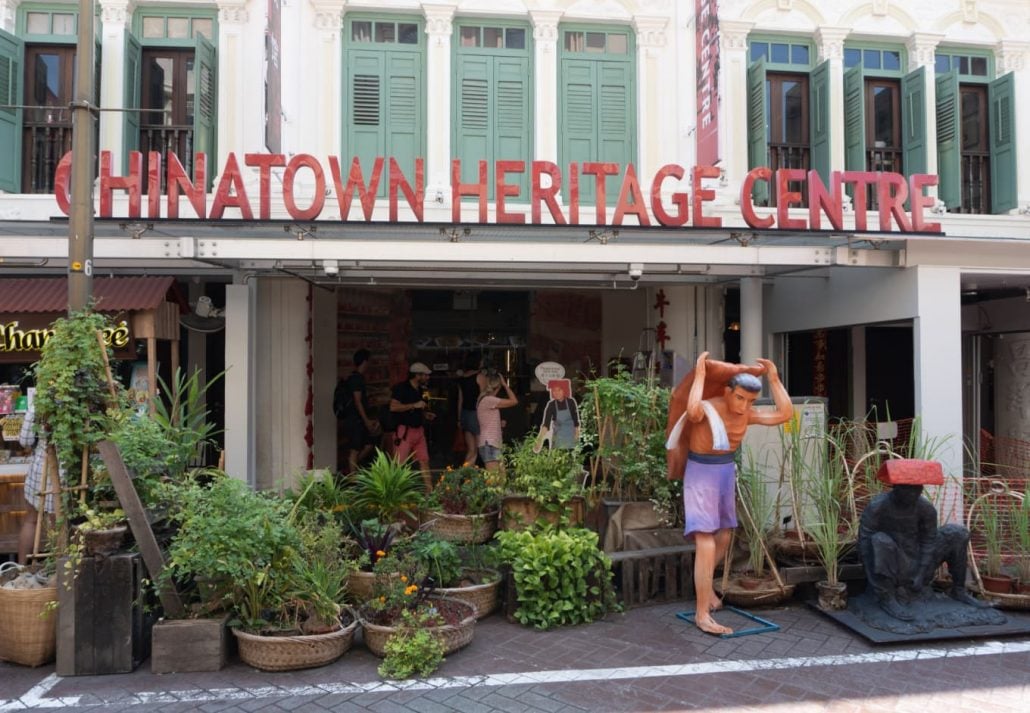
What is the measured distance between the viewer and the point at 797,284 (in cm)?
965

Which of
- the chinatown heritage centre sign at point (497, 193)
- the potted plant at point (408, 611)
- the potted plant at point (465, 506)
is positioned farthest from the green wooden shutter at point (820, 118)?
the potted plant at point (408, 611)

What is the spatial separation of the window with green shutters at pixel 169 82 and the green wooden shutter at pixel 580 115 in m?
4.42

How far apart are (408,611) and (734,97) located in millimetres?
8009

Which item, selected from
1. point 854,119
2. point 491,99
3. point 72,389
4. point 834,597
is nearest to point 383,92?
point 491,99

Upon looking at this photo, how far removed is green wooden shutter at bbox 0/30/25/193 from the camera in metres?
8.57

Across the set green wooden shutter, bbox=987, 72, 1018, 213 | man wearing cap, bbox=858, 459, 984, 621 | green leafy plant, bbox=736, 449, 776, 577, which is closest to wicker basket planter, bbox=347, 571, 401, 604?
green leafy plant, bbox=736, 449, 776, 577

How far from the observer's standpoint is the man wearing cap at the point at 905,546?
5.48 m

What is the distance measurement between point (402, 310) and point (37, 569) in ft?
22.0

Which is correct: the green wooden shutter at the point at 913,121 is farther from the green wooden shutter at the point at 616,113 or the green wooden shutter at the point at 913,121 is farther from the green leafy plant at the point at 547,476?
the green leafy plant at the point at 547,476

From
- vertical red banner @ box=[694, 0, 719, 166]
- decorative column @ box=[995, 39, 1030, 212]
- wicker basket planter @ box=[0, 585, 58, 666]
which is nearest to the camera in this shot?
wicker basket planter @ box=[0, 585, 58, 666]

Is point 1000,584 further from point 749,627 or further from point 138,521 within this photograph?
point 138,521

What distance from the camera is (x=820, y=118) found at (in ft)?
32.8

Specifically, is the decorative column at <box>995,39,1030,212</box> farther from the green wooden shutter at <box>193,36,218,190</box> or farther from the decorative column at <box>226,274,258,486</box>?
the green wooden shutter at <box>193,36,218,190</box>

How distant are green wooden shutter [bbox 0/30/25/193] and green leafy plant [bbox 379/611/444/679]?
746 centimetres
